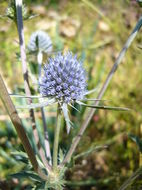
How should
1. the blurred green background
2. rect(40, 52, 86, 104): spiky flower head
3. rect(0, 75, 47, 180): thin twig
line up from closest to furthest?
rect(0, 75, 47, 180): thin twig → rect(40, 52, 86, 104): spiky flower head → the blurred green background

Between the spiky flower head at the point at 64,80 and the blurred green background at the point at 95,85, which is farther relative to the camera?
the blurred green background at the point at 95,85

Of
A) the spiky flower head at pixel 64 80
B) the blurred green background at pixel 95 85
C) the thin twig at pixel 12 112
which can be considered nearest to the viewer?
the thin twig at pixel 12 112

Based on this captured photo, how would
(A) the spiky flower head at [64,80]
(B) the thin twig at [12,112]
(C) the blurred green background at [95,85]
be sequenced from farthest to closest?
(C) the blurred green background at [95,85], (A) the spiky flower head at [64,80], (B) the thin twig at [12,112]

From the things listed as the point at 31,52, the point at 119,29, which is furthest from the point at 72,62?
the point at 119,29

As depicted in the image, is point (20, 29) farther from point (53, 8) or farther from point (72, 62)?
point (53, 8)

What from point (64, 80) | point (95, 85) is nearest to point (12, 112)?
point (64, 80)

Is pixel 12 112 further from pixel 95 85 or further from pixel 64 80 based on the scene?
pixel 95 85

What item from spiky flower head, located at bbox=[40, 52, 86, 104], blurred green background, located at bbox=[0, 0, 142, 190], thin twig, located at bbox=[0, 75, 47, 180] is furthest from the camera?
blurred green background, located at bbox=[0, 0, 142, 190]
